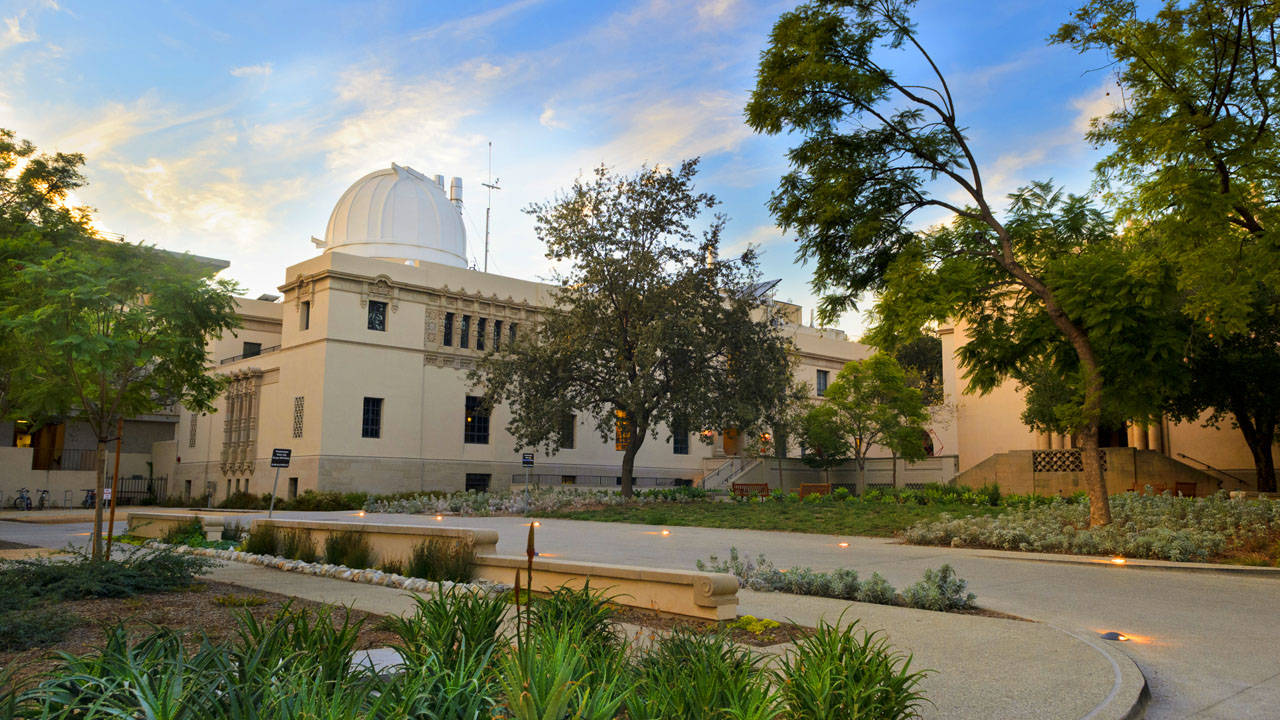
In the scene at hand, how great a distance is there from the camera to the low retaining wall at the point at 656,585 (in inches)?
303

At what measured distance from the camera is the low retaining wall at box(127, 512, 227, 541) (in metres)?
16.9

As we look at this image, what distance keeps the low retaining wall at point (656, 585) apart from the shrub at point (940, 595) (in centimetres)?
263

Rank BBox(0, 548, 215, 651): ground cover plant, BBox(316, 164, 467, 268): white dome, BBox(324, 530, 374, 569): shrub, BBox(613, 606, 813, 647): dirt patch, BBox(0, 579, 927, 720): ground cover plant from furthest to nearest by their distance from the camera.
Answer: BBox(316, 164, 467, 268): white dome, BBox(324, 530, 374, 569): shrub, BBox(613, 606, 813, 647): dirt patch, BBox(0, 548, 215, 651): ground cover plant, BBox(0, 579, 927, 720): ground cover plant

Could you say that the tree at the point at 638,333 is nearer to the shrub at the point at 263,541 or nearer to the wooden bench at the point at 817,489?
the wooden bench at the point at 817,489

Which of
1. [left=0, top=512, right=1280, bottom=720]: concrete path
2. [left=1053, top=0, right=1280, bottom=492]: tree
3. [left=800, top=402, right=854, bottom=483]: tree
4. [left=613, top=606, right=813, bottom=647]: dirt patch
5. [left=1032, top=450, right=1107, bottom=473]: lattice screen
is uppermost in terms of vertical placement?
[left=1053, top=0, right=1280, bottom=492]: tree

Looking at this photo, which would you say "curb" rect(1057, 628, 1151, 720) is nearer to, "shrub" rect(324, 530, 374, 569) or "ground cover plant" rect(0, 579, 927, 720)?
"ground cover plant" rect(0, 579, 927, 720)

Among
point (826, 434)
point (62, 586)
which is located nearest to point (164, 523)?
point (62, 586)

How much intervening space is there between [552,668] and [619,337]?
29878 mm

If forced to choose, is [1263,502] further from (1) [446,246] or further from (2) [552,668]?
(1) [446,246]

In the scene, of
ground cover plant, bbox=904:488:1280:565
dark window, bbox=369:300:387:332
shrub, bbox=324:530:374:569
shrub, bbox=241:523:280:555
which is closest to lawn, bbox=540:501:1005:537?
ground cover plant, bbox=904:488:1280:565

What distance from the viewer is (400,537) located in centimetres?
1205

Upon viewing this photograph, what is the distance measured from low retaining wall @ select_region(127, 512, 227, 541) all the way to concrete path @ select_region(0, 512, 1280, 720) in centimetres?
184

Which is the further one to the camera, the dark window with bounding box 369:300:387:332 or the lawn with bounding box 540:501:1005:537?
the dark window with bounding box 369:300:387:332

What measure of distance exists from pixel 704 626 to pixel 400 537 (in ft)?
19.9
